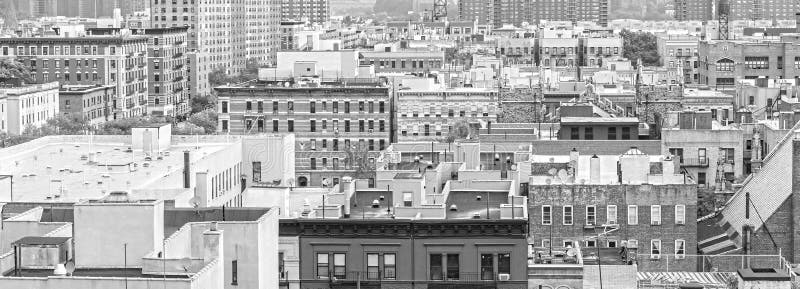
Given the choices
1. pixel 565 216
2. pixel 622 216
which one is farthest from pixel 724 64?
pixel 565 216

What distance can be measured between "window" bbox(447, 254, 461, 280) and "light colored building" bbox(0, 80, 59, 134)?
397 feet

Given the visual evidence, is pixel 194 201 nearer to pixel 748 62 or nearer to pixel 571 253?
pixel 571 253

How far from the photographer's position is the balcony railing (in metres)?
98.9

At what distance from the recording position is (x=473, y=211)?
7038 cm

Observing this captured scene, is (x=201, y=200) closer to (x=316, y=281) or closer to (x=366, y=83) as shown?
(x=316, y=281)

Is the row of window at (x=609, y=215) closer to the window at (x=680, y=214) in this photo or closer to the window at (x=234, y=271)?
the window at (x=680, y=214)

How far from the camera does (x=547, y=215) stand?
79.8 m

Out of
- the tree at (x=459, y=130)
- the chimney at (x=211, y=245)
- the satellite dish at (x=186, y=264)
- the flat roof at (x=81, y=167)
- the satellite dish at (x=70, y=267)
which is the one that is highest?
the chimney at (x=211, y=245)

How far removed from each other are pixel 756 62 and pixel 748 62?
982 mm

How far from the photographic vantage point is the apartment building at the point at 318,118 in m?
150

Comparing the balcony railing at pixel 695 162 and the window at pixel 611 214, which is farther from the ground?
the balcony railing at pixel 695 162

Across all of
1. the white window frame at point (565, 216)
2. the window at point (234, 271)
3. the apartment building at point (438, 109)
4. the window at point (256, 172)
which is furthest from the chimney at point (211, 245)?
the apartment building at point (438, 109)

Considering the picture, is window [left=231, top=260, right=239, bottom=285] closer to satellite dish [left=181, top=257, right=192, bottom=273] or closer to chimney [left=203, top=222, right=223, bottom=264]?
chimney [left=203, top=222, right=223, bottom=264]

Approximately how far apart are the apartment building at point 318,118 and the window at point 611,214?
69.9 metres
